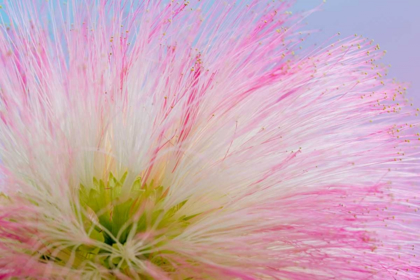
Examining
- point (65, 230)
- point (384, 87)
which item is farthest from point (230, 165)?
point (384, 87)

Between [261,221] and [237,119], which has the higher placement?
[237,119]

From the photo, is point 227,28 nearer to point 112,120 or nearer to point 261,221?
point 112,120

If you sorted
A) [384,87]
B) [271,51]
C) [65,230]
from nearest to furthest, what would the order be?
[65,230], [271,51], [384,87]

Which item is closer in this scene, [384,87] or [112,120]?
[112,120]

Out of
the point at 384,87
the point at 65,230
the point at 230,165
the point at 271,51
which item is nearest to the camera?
the point at 65,230

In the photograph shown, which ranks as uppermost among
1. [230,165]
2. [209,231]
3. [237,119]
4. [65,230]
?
[237,119]

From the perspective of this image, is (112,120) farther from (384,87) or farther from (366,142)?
(384,87)
